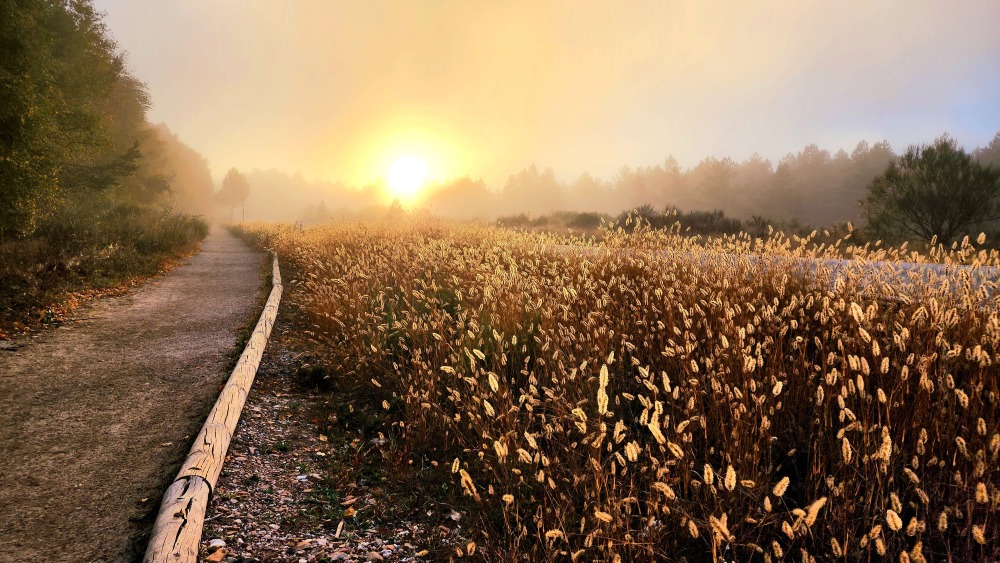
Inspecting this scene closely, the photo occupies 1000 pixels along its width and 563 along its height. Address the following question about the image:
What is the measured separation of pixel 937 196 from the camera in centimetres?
1739

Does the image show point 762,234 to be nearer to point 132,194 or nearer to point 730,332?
point 730,332

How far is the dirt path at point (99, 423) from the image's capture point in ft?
8.95

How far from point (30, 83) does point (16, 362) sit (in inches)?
296

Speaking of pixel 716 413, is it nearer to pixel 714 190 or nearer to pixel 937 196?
pixel 937 196

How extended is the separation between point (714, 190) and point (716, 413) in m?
65.8

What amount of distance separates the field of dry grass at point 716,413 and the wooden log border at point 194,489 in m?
1.17

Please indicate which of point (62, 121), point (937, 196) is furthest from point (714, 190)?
point (62, 121)

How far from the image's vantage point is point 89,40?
19109mm

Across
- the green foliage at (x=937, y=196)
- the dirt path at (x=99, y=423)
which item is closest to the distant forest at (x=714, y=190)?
the green foliage at (x=937, y=196)

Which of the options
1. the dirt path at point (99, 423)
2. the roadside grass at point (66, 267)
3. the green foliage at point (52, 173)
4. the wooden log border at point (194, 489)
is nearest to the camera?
the wooden log border at point (194, 489)

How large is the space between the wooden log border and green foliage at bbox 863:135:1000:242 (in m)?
21.0

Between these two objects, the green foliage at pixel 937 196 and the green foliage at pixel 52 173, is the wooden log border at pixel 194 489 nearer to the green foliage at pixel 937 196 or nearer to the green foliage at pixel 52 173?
the green foliage at pixel 52 173

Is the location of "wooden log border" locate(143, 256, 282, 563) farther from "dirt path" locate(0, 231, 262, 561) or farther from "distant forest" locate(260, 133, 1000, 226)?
"distant forest" locate(260, 133, 1000, 226)

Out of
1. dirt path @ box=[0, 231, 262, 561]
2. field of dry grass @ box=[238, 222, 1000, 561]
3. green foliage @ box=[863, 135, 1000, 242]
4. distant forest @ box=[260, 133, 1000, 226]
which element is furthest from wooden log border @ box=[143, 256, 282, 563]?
distant forest @ box=[260, 133, 1000, 226]
